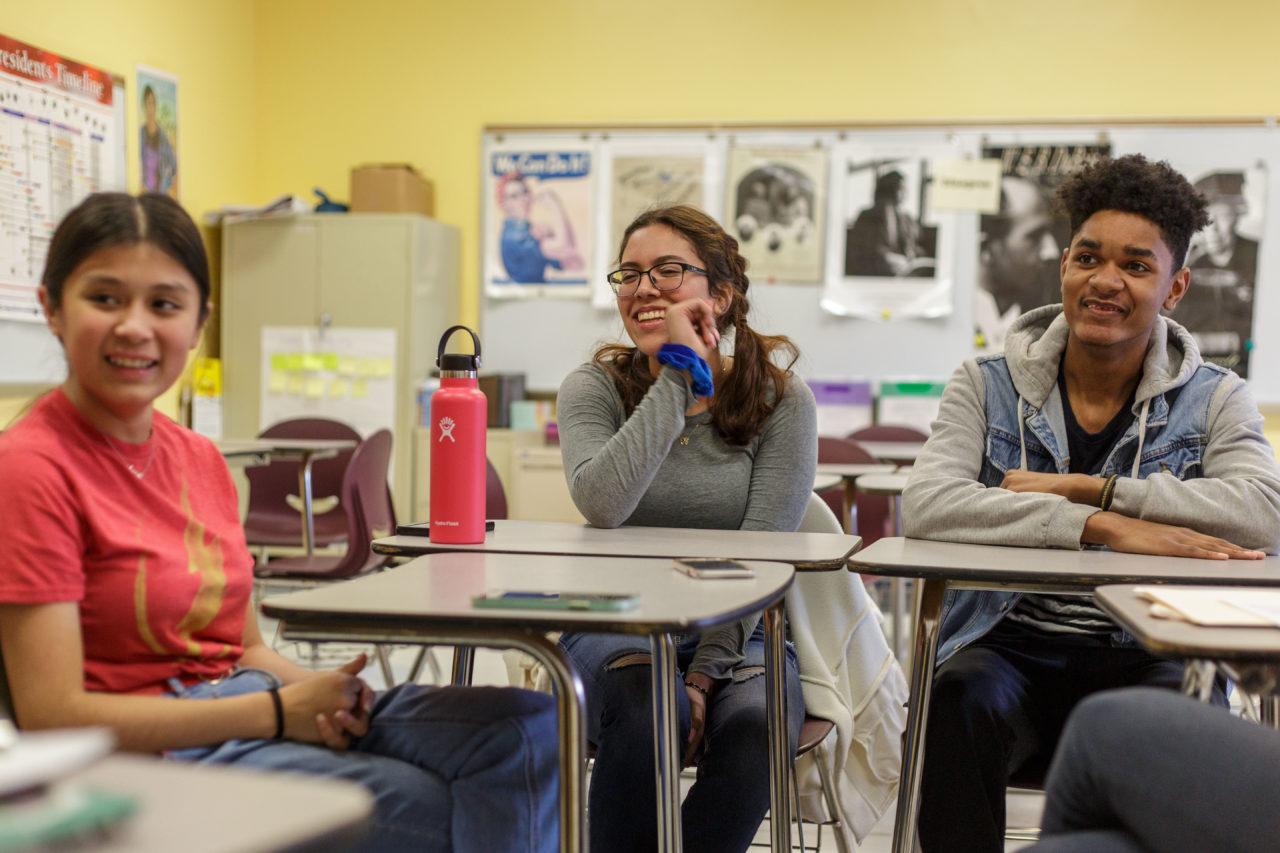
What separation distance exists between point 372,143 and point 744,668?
4.64m

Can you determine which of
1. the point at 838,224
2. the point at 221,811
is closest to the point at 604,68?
the point at 838,224

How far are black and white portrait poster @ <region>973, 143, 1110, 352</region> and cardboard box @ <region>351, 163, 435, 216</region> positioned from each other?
271 centimetres

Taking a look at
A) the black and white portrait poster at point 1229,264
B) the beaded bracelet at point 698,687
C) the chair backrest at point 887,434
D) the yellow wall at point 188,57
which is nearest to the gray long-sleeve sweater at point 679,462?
the beaded bracelet at point 698,687

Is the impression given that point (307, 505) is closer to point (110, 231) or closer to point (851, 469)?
point (851, 469)

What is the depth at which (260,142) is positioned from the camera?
5.81 meters

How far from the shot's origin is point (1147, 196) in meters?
1.83

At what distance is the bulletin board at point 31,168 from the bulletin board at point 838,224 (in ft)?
6.13

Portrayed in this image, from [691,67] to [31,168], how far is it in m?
2.94

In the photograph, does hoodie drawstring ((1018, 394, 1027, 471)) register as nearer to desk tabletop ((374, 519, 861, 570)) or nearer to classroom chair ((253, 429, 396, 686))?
desk tabletop ((374, 519, 861, 570))

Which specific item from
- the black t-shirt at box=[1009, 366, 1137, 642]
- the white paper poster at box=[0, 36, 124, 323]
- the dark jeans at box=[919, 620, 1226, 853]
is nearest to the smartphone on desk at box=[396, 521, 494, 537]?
the dark jeans at box=[919, 620, 1226, 853]

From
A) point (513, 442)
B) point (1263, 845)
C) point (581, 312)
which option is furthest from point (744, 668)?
point (581, 312)

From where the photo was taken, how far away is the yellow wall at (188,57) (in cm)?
438

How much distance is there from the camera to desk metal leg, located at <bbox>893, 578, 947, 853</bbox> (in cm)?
152

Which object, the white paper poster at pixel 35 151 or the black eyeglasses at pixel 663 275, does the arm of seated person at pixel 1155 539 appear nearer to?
the black eyeglasses at pixel 663 275
